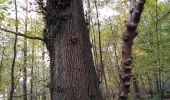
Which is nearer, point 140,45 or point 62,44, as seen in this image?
point 62,44

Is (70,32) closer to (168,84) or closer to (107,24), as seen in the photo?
(168,84)

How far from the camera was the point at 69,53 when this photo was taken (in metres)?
3.66

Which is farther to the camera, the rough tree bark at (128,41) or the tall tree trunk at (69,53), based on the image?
the tall tree trunk at (69,53)

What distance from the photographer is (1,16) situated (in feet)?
19.8

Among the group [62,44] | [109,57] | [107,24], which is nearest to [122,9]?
[107,24]

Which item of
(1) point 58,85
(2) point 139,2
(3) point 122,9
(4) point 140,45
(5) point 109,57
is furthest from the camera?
(5) point 109,57

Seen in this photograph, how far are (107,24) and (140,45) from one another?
12.6 metres

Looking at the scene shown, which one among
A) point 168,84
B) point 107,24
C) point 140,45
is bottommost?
point 168,84

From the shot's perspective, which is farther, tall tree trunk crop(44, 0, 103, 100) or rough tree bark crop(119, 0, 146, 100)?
tall tree trunk crop(44, 0, 103, 100)

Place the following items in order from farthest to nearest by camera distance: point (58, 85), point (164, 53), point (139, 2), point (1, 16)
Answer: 1. point (164, 53)
2. point (1, 16)
3. point (58, 85)
4. point (139, 2)

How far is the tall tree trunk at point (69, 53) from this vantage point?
3.54m

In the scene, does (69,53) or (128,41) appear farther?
(69,53)

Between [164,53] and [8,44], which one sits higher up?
[8,44]

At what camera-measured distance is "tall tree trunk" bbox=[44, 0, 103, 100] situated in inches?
140
